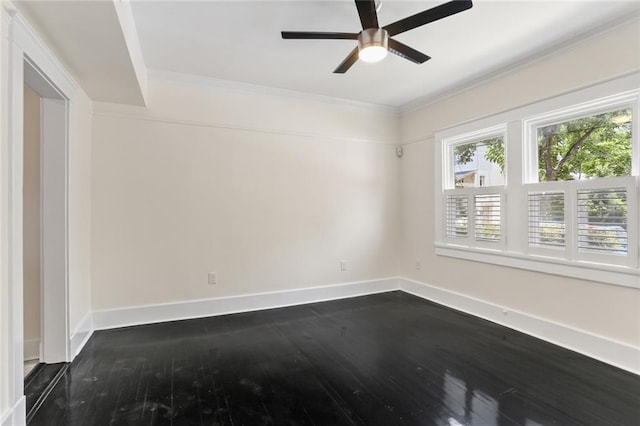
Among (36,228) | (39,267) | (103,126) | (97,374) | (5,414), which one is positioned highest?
(103,126)

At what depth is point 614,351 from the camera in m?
2.47

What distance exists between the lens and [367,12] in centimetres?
204

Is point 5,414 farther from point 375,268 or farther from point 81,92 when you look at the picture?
point 375,268

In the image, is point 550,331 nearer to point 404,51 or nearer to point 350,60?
point 404,51

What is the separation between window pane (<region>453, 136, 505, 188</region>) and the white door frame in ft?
13.2

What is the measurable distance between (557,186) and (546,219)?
324mm

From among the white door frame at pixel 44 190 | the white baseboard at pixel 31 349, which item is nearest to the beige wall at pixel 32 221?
the white baseboard at pixel 31 349

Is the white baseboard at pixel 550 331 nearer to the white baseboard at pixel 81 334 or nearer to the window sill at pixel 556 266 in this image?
the window sill at pixel 556 266

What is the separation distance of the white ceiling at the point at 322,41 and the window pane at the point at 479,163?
2.52 feet

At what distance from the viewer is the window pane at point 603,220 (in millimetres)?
2484

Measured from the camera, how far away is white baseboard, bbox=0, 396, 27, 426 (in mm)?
1551

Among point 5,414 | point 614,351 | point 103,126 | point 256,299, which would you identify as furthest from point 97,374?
point 614,351

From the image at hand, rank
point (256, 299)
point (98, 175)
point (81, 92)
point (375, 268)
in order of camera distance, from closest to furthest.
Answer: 1. point (81, 92)
2. point (98, 175)
3. point (256, 299)
4. point (375, 268)

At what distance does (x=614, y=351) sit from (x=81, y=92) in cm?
502
